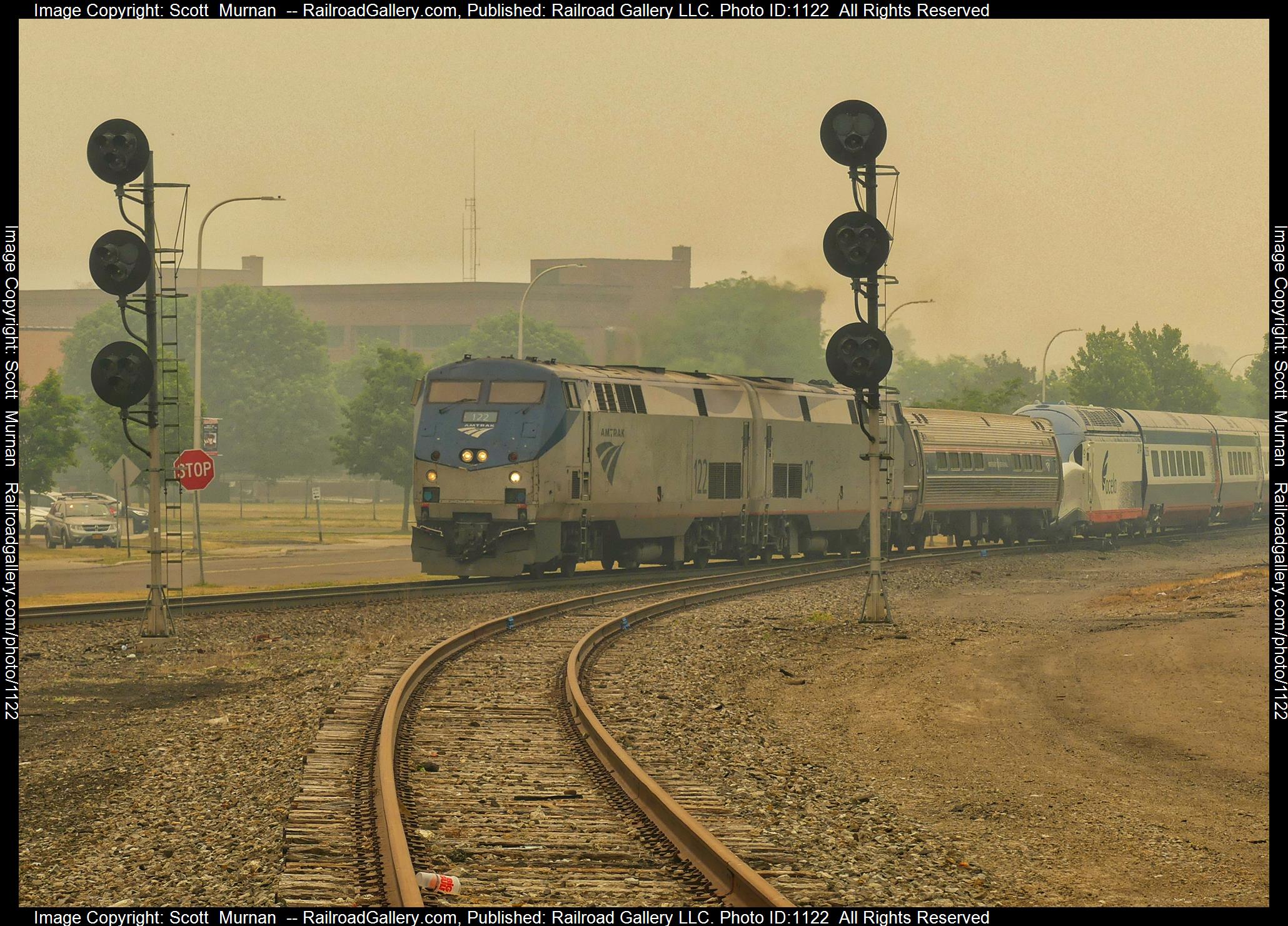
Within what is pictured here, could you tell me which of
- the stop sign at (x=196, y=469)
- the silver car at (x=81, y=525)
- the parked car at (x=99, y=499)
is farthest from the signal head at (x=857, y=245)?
the silver car at (x=81, y=525)

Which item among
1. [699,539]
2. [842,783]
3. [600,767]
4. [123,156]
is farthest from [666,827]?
[699,539]

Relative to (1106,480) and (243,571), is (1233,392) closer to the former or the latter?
(1106,480)

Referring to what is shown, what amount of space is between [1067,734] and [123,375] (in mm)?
13395

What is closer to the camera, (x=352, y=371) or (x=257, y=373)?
(x=257, y=373)

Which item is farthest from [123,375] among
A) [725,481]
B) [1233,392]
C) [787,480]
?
[1233,392]

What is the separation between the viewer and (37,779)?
42.4ft

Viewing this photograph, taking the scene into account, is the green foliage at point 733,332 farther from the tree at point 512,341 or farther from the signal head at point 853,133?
the signal head at point 853,133

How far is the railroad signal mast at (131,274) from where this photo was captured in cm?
2047

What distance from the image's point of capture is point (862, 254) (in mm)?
22500

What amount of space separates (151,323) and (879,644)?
11.3 metres

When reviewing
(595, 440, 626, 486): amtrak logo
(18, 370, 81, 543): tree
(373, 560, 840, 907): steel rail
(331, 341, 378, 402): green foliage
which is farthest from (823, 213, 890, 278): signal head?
(331, 341, 378, 402): green foliage

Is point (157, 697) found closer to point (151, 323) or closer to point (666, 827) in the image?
point (151, 323)

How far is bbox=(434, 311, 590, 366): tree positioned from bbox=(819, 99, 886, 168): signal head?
9588 centimetres

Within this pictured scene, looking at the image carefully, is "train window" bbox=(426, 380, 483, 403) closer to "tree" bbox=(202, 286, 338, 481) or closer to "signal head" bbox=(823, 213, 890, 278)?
"signal head" bbox=(823, 213, 890, 278)
